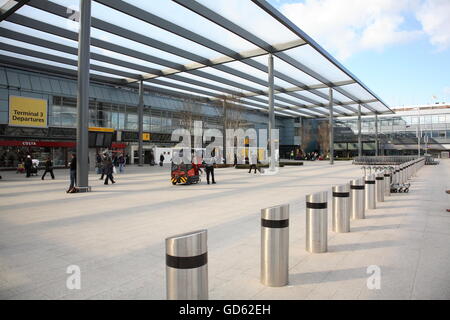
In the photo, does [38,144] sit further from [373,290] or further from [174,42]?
[373,290]

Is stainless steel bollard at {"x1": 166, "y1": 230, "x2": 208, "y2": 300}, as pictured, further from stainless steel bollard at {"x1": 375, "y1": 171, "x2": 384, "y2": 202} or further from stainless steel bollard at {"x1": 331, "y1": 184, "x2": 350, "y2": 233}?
stainless steel bollard at {"x1": 375, "y1": 171, "x2": 384, "y2": 202}

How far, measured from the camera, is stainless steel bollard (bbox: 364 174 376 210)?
7512 millimetres

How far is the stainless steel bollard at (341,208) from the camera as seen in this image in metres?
5.51

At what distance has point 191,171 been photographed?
598 inches

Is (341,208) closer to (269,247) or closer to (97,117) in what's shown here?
(269,247)

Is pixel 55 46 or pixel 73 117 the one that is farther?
pixel 73 117

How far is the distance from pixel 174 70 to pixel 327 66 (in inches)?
541

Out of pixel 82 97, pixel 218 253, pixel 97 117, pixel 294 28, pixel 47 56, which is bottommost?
pixel 218 253

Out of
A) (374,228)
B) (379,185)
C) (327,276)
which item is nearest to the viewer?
Answer: (327,276)

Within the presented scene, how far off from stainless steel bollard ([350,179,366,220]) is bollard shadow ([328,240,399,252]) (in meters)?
1.64

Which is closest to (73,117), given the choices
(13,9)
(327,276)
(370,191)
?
(13,9)

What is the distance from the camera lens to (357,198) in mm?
6633

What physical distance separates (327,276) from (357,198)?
3506mm
